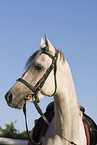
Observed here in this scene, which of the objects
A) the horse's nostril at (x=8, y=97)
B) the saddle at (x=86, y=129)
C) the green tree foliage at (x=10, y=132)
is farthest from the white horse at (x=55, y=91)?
the green tree foliage at (x=10, y=132)

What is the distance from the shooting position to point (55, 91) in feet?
12.1

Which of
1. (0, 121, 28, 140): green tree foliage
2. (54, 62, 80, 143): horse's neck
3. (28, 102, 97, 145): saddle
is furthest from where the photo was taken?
(0, 121, 28, 140): green tree foliage

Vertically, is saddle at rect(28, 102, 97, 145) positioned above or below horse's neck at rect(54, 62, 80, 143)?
below

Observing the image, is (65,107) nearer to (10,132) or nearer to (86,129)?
(86,129)

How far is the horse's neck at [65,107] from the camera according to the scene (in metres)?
3.76

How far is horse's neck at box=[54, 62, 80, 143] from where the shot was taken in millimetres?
3758

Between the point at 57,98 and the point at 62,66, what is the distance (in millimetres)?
511

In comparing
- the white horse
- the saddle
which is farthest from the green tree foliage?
the white horse

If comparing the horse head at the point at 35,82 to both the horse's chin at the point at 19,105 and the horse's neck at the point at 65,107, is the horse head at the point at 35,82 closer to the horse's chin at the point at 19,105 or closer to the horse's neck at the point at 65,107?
the horse's chin at the point at 19,105

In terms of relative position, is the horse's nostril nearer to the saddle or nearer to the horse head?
the horse head

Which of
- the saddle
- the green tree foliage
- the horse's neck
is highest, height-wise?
the horse's neck

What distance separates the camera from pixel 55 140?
3783 millimetres

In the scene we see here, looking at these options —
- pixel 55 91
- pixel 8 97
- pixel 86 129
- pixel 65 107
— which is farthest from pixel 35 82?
pixel 86 129

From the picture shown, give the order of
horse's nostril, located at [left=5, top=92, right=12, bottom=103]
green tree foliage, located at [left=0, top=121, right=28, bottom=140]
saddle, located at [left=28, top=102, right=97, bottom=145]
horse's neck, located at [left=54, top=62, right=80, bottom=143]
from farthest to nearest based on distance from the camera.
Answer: green tree foliage, located at [left=0, top=121, right=28, bottom=140] → saddle, located at [left=28, top=102, right=97, bottom=145] → horse's neck, located at [left=54, top=62, right=80, bottom=143] → horse's nostril, located at [left=5, top=92, right=12, bottom=103]
